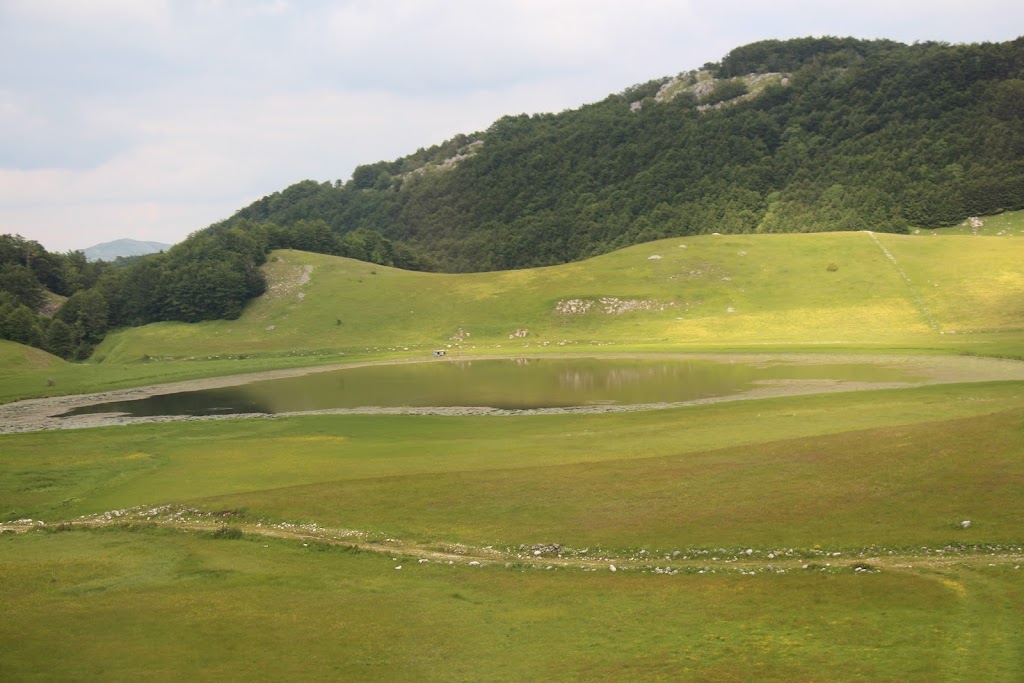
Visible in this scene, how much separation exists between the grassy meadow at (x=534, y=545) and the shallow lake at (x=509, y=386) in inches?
314

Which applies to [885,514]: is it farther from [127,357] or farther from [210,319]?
[210,319]

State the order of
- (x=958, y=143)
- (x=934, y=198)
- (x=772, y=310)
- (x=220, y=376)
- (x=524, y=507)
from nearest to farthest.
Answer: (x=524, y=507) → (x=220, y=376) → (x=772, y=310) → (x=934, y=198) → (x=958, y=143)

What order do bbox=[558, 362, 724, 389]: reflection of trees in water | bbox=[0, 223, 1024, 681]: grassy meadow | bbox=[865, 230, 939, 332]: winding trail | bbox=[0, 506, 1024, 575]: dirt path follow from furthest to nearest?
1. bbox=[865, 230, 939, 332]: winding trail
2. bbox=[558, 362, 724, 389]: reflection of trees in water
3. bbox=[0, 506, 1024, 575]: dirt path
4. bbox=[0, 223, 1024, 681]: grassy meadow

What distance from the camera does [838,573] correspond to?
72.1ft

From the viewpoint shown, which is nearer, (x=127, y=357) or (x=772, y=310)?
(x=772, y=310)

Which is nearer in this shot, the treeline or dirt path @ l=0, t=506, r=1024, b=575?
dirt path @ l=0, t=506, r=1024, b=575

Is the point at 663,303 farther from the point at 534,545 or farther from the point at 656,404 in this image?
the point at 534,545

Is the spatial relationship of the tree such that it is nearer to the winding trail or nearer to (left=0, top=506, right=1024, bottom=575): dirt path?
(left=0, top=506, right=1024, bottom=575): dirt path

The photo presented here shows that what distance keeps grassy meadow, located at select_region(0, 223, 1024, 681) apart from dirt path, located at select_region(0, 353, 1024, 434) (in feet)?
12.6

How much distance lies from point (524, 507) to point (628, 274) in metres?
104

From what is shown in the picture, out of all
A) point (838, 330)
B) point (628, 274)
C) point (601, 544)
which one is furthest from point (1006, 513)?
point (628, 274)

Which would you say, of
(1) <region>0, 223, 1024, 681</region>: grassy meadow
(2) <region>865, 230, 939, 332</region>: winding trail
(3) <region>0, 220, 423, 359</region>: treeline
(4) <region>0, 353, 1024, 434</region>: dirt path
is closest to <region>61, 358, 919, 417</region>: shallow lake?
(4) <region>0, 353, 1024, 434</region>: dirt path

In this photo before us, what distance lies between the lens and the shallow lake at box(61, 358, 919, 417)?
62469 millimetres

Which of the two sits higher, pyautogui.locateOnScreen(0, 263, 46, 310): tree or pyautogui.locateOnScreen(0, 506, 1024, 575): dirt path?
pyautogui.locateOnScreen(0, 263, 46, 310): tree
